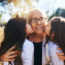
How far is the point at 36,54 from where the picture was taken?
25.4 ft

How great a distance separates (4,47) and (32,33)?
380 millimetres

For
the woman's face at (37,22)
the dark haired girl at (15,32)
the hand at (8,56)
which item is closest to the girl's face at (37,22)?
the woman's face at (37,22)

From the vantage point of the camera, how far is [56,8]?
7.75 meters

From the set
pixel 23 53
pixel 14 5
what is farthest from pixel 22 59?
pixel 14 5

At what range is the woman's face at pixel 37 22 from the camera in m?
7.72

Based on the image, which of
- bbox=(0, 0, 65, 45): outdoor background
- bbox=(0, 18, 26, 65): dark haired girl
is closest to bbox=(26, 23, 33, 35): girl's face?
bbox=(0, 18, 26, 65): dark haired girl

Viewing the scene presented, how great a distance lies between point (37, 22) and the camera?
772 centimetres

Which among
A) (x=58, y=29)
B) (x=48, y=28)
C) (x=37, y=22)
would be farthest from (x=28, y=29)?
(x=58, y=29)

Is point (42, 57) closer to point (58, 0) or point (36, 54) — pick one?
point (36, 54)

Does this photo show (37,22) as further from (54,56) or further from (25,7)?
(54,56)

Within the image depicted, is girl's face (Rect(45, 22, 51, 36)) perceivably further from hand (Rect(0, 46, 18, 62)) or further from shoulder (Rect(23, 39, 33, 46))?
hand (Rect(0, 46, 18, 62))

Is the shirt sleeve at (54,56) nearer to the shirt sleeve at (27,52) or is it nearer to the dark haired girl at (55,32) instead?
the dark haired girl at (55,32)

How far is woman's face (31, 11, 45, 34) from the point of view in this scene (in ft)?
25.3

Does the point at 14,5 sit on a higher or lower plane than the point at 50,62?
higher
